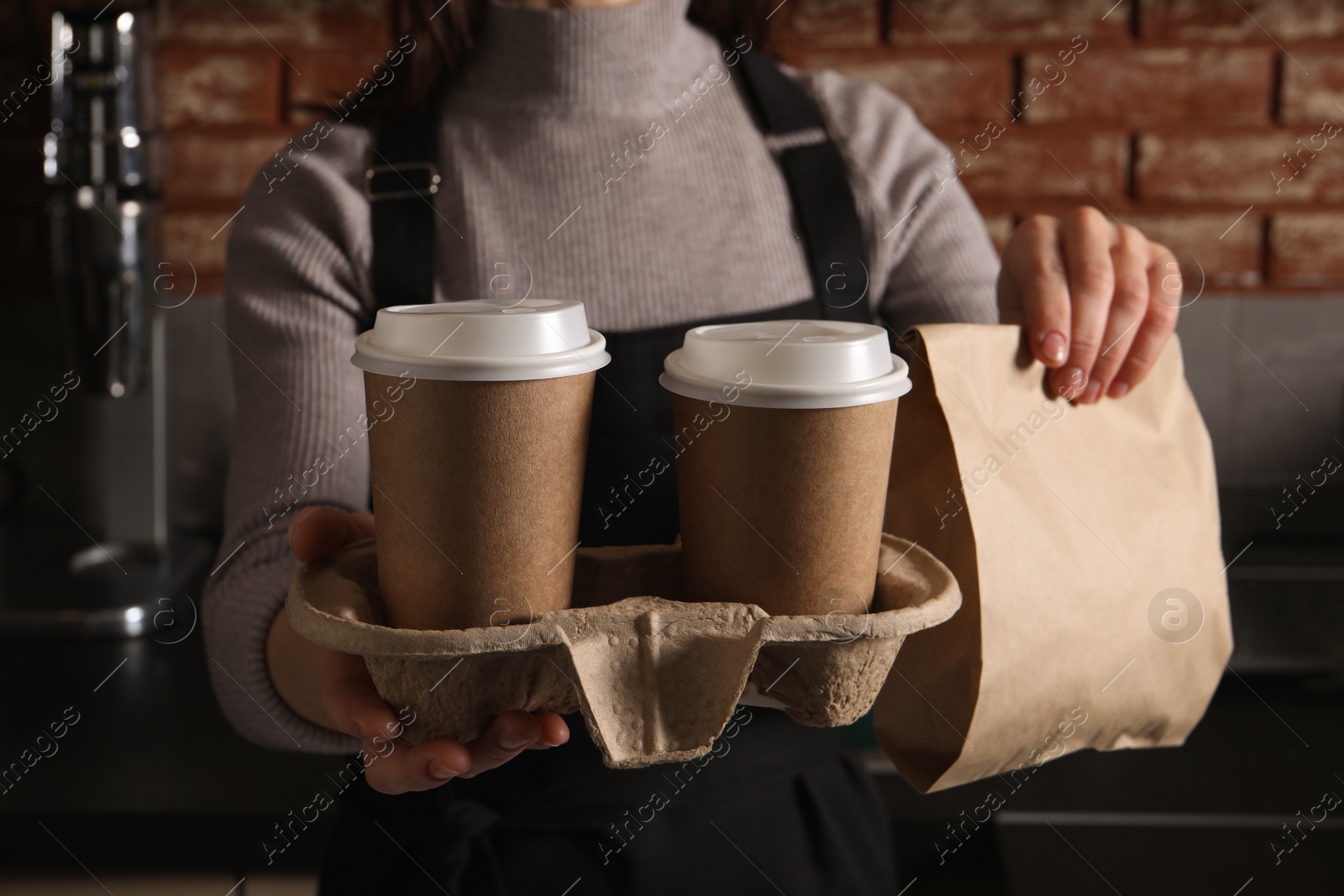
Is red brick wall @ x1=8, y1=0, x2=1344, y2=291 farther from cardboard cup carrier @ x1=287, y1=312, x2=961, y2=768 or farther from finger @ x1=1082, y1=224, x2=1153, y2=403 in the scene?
cardboard cup carrier @ x1=287, y1=312, x2=961, y2=768

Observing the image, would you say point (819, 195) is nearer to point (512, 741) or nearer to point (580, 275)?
point (580, 275)

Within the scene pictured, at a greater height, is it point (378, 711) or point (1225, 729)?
point (378, 711)

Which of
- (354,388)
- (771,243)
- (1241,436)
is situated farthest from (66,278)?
(1241,436)

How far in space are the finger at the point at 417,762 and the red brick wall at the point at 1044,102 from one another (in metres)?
0.92

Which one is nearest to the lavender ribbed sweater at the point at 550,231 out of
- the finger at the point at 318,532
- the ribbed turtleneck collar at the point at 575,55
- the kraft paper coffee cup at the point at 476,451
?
the ribbed turtleneck collar at the point at 575,55

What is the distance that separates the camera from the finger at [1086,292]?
1.84 feet

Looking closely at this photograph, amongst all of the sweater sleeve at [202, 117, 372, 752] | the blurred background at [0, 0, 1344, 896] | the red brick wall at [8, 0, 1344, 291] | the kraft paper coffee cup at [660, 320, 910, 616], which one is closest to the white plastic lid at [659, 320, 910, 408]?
the kraft paper coffee cup at [660, 320, 910, 616]

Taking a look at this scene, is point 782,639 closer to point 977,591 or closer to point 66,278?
point 977,591

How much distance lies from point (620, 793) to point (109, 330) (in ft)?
2.45

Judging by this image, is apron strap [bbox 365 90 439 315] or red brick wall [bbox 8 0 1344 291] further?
red brick wall [bbox 8 0 1344 291]

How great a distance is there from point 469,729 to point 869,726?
0.55m

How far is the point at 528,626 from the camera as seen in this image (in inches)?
16.7

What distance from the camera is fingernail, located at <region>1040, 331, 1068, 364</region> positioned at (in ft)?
1.80

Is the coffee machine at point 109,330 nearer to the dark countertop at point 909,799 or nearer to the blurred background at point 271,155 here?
the blurred background at point 271,155
